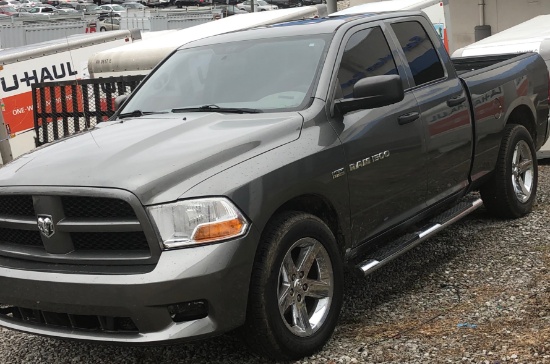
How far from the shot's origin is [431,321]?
465 cm

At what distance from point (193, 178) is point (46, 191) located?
0.73m

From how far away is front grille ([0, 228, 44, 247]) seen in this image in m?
4.03

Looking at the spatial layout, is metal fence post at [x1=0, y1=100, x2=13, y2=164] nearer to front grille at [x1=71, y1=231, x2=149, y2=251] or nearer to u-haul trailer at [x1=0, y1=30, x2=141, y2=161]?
u-haul trailer at [x1=0, y1=30, x2=141, y2=161]

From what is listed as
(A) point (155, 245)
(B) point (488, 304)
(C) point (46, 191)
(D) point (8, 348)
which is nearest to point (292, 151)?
(A) point (155, 245)

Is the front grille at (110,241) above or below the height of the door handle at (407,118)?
below

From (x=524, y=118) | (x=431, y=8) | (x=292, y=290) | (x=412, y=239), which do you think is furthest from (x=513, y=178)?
(x=431, y=8)

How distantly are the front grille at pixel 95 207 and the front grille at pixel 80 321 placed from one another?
1.61 feet

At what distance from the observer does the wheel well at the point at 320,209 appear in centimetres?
432

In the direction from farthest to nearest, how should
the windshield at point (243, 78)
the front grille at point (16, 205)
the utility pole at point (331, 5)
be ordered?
the utility pole at point (331, 5), the windshield at point (243, 78), the front grille at point (16, 205)

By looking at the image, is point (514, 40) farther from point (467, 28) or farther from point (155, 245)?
point (467, 28)

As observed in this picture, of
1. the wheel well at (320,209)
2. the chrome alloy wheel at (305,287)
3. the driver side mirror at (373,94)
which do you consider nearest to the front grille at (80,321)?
the chrome alloy wheel at (305,287)

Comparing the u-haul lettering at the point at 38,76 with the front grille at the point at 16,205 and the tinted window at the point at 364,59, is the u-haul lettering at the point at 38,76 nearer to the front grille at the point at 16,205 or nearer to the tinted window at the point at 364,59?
the tinted window at the point at 364,59

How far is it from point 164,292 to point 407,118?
87.5 inches

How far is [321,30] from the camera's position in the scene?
16.9 ft
